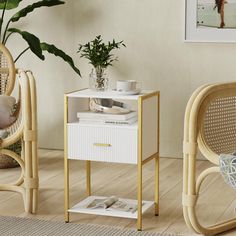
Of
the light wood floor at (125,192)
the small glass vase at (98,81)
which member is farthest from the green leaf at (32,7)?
the small glass vase at (98,81)

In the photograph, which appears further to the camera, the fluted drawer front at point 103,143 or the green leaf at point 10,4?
the green leaf at point 10,4

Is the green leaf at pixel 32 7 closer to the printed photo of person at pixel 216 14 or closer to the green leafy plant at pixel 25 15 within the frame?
the green leafy plant at pixel 25 15

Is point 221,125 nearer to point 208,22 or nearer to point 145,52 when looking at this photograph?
point 208,22

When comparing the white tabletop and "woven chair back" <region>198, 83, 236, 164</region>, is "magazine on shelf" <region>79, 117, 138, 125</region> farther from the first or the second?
"woven chair back" <region>198, 83, 236, 164</region>

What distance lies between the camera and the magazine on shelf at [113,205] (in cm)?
313

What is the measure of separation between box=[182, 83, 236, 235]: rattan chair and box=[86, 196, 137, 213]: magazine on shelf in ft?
1.13

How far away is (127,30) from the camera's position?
14.9ft

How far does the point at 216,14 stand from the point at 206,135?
4.96 ft

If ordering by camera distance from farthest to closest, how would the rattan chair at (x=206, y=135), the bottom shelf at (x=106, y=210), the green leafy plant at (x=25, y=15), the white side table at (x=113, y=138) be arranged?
the green leafy plant at (x=25, y=15), the bottom shelf at (x=106, y=210), the white side table at (x=113, y=138), the rattan chair at (x=206, y=135)

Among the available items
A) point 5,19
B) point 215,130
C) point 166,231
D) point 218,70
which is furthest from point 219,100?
point 5,19

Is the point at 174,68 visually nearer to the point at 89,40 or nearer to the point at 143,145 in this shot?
the point at 89,40

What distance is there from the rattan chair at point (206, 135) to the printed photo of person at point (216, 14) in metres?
1.28

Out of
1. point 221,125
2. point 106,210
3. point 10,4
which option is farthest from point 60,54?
point 221,125

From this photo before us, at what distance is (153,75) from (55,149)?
94 cm
